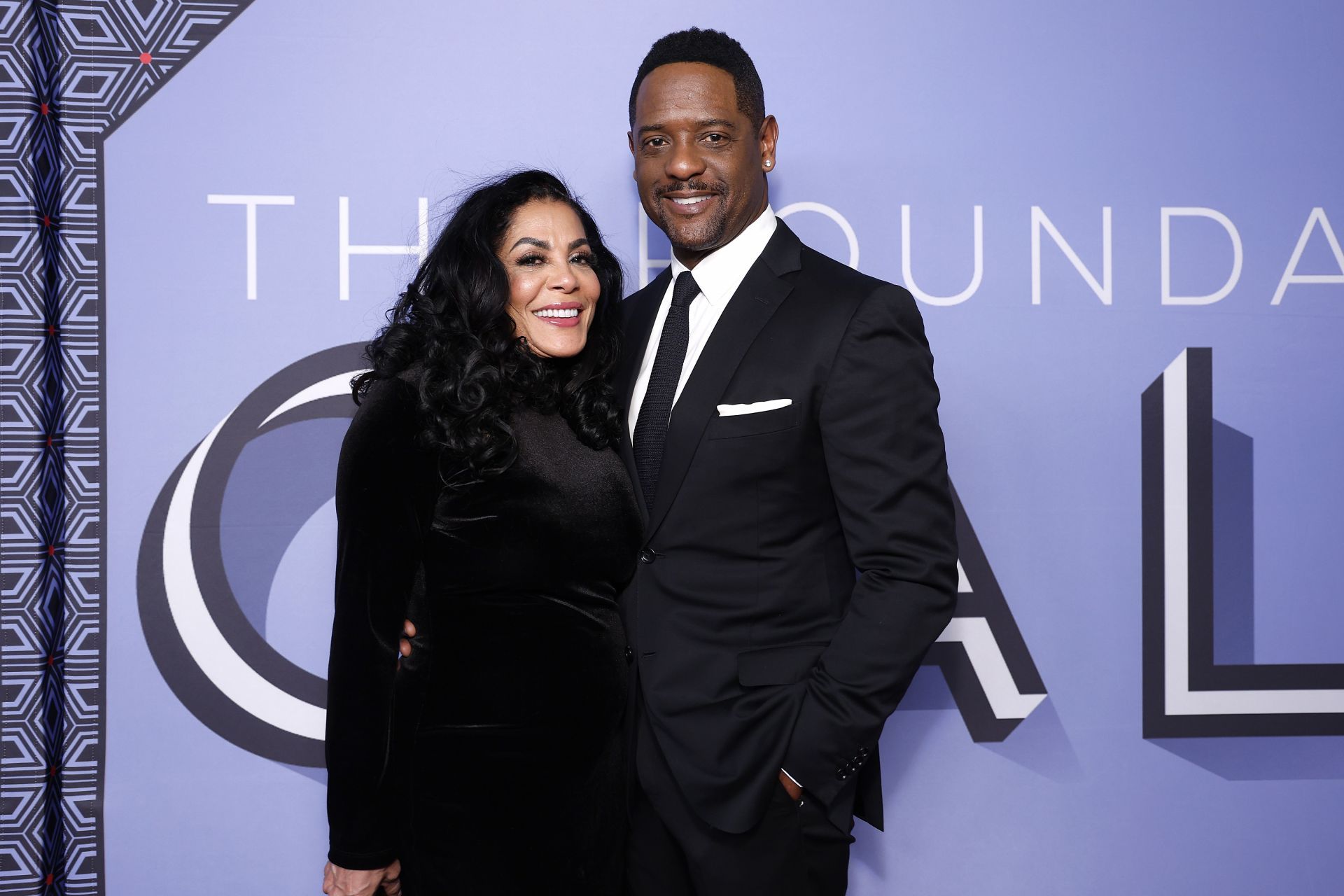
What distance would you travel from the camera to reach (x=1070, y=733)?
7.20 feet

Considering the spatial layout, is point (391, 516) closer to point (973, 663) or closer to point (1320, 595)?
point (973, 663)

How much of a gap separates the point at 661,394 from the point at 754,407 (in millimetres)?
181

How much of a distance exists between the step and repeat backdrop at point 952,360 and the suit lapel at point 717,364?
2.32 feet

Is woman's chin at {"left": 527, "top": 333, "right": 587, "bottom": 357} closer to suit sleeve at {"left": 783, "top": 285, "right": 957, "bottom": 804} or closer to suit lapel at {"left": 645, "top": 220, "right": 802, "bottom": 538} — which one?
suit lapel at {"left": 645, "top": 220, "right": 802, "bottom": 538}

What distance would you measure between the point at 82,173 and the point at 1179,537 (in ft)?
9.17

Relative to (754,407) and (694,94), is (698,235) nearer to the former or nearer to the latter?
(694,94)

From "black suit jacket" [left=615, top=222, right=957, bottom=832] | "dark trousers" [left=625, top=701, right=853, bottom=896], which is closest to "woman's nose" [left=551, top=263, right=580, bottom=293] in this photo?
"black suit jacket" [left=615, top=222, right=957, bottom=832]

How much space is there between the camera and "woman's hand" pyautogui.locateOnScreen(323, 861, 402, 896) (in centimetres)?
137

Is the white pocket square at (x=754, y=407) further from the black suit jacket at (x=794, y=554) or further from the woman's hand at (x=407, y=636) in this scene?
the woman's hand at (x=407, y=636)

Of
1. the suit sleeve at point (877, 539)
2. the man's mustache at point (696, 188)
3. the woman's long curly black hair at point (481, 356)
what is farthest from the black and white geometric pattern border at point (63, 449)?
the suit sleeve at point (877, 539)

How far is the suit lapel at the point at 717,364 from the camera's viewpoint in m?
1.39

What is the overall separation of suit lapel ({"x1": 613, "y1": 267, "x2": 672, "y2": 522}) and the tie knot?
100 millimetres

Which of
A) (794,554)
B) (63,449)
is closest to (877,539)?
(794,554)

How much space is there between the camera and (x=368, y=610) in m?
1.31
